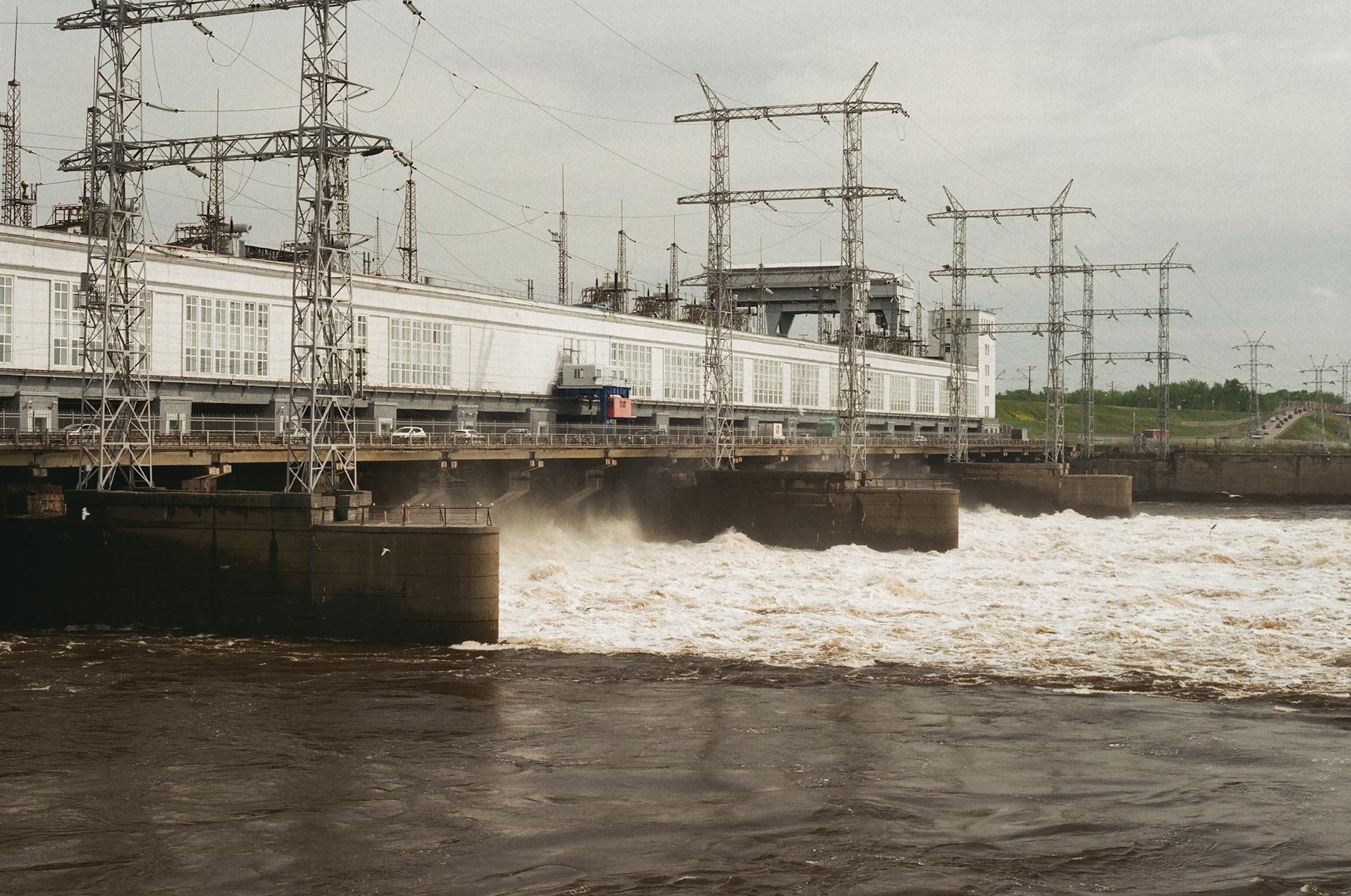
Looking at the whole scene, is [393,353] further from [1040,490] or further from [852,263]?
[1040,490]

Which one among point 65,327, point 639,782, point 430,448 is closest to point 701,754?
point 639,782

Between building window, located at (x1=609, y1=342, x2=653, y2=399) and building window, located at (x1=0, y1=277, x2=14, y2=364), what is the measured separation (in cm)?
4410

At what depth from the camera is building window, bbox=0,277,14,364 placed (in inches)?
1966

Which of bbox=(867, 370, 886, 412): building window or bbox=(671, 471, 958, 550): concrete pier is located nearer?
bbox=(671, 471, 958, 550): concrete pier

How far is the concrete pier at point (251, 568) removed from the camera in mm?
36656

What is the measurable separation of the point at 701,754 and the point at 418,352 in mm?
49326

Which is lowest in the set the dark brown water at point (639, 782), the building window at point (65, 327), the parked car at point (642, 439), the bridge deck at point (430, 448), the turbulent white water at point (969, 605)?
the dark brown water at point (639, 782)

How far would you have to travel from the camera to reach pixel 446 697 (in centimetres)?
3039

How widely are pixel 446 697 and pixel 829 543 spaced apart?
37.7m

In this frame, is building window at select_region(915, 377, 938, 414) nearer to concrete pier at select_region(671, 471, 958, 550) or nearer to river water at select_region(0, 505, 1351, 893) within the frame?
concrete pier at select_region(671, 471, 958, 550)

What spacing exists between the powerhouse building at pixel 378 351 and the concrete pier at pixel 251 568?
255 inches

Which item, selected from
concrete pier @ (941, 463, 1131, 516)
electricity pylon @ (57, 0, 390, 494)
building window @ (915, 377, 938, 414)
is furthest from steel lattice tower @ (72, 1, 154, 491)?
building window @ (915, 377, 938, 414)

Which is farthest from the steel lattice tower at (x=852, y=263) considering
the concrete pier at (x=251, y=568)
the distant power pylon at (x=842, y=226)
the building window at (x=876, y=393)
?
the building window at (x=876, y=393)

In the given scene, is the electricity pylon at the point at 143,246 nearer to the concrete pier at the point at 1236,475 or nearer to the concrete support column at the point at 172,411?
the concrete support column at the point at 172,411
